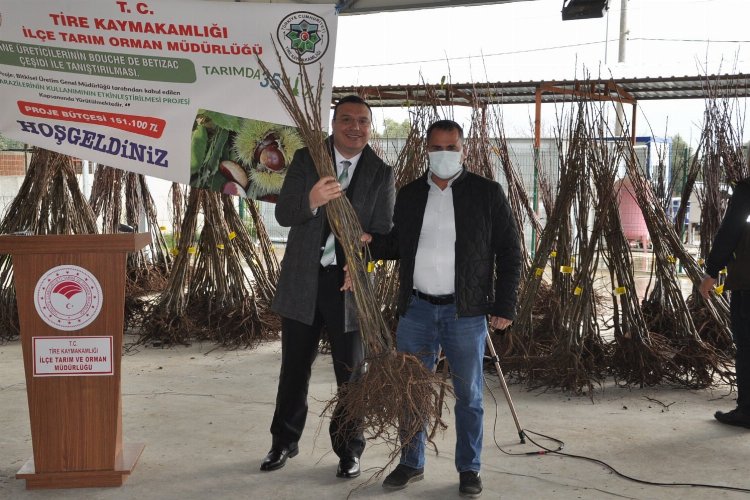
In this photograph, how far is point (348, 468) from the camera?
299 centimetres

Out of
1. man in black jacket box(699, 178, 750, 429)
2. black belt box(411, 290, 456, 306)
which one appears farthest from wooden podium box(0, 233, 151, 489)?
man in black jacket box(699, 178, 750, 429)

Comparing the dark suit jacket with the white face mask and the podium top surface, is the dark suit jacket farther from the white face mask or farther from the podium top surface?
the podium top surface

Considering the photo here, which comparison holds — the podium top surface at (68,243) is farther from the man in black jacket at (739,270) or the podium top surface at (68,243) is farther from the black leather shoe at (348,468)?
the man in black jacket at (739,270)

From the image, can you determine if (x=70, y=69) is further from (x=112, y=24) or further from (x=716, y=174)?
(x=716, y=174)

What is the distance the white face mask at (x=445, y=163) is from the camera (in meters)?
2.77

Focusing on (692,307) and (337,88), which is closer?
(692,307)

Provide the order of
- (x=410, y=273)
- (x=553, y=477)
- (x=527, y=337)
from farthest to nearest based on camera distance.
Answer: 1. (x=527, y=337)
2. (x=553, y=477)
3. (x=410, y=273)

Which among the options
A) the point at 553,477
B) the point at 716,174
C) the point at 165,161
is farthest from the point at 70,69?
the point at 716,174

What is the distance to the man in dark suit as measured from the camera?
→ 9.38 feet

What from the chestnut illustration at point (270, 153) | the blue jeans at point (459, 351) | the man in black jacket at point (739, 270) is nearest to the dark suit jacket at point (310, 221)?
the blue jeans at point (459, 351)

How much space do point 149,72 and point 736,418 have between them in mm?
3323

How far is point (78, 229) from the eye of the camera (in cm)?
553

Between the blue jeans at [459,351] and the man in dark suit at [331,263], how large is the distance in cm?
23

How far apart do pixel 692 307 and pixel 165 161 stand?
11.6ft
